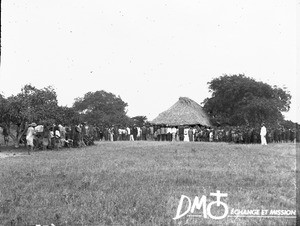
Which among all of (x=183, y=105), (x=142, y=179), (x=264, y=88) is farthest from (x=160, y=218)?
(x=264, y=88)

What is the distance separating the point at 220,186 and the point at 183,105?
143ft

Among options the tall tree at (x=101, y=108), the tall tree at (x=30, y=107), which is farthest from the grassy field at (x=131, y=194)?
the tall tree at (x=101, y=108)

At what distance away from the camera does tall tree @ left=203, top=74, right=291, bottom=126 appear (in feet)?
161

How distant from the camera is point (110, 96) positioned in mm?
72375

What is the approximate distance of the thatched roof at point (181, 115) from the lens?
4528 centimetres

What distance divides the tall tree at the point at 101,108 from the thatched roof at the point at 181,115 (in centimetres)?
1883

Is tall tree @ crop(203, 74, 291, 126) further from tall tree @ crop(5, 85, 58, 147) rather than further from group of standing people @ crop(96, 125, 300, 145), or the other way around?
tall tree @ crop(5, 85, 58, 147)

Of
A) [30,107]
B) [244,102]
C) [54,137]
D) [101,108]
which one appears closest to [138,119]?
[101,108]

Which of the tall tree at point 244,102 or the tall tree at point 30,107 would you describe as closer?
the tall tree at point 30,107

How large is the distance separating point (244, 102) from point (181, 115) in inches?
378

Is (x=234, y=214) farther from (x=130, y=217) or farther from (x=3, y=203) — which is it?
(x=3, y=203)

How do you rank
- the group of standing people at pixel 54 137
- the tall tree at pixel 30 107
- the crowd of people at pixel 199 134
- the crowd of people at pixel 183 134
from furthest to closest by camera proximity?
the crowd of people at pixel 199 134 → the crowd of people at pixel 183 134 → the tall tree at pixel 30 107 → the group of standing people at pixel 54 137

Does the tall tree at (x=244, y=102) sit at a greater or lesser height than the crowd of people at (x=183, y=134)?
greater

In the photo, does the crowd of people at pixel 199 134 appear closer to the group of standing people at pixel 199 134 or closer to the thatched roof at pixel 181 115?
the group of standing people at pixel 199 134
